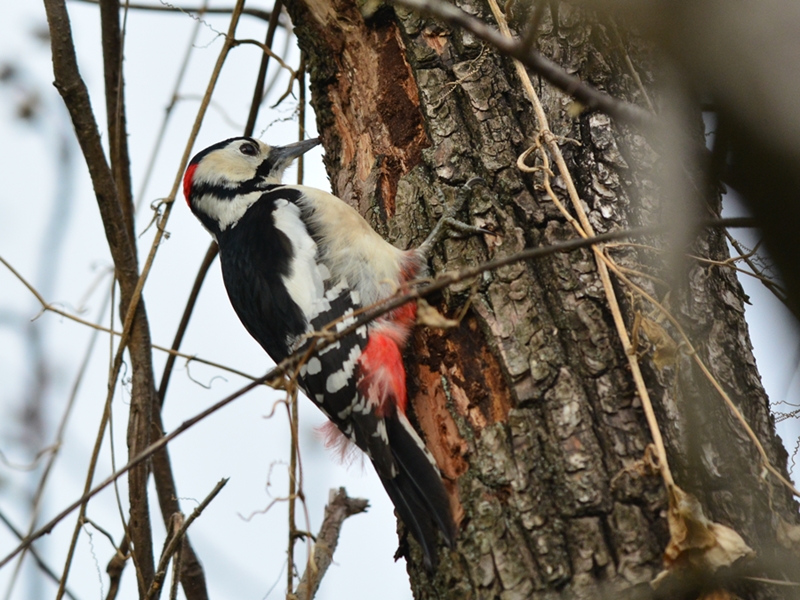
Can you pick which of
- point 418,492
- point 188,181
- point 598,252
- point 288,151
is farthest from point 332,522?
point 188,181

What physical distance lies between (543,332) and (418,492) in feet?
1.80

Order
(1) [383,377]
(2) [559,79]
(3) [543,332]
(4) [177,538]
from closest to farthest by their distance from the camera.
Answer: (2) [559,79]
(4) [177,538]
(3) [543,332]
(1) [383,377]

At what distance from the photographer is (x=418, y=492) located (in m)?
2.12

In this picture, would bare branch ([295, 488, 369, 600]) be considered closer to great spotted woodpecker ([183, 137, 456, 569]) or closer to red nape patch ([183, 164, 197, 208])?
great spotted woodpecker ([183, 137, 456, 569])

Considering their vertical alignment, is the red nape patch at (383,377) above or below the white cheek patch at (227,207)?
below

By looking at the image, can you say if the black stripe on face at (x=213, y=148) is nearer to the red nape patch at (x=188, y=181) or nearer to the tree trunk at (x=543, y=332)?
the red nape patch at (x=188, y=181)

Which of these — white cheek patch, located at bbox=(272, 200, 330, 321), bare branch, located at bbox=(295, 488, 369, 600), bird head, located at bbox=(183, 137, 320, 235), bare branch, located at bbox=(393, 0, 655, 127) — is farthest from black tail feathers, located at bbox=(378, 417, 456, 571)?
bird head, located at bbox=(183, 137, 320, 235)

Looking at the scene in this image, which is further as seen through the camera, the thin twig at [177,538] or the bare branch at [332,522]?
the bare branch at [332,522]

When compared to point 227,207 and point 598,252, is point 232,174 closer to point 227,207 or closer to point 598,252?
point 227,207

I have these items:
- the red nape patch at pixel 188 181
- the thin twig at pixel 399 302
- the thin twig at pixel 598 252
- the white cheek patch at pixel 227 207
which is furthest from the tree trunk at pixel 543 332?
the red nape patch at pixel 188 181

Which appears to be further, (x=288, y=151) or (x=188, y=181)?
(x=188, y=181)

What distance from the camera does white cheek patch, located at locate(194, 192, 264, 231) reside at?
3277 millimetres

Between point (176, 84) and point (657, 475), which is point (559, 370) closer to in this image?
point (657, 475)

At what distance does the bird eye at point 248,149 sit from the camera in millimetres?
3424
